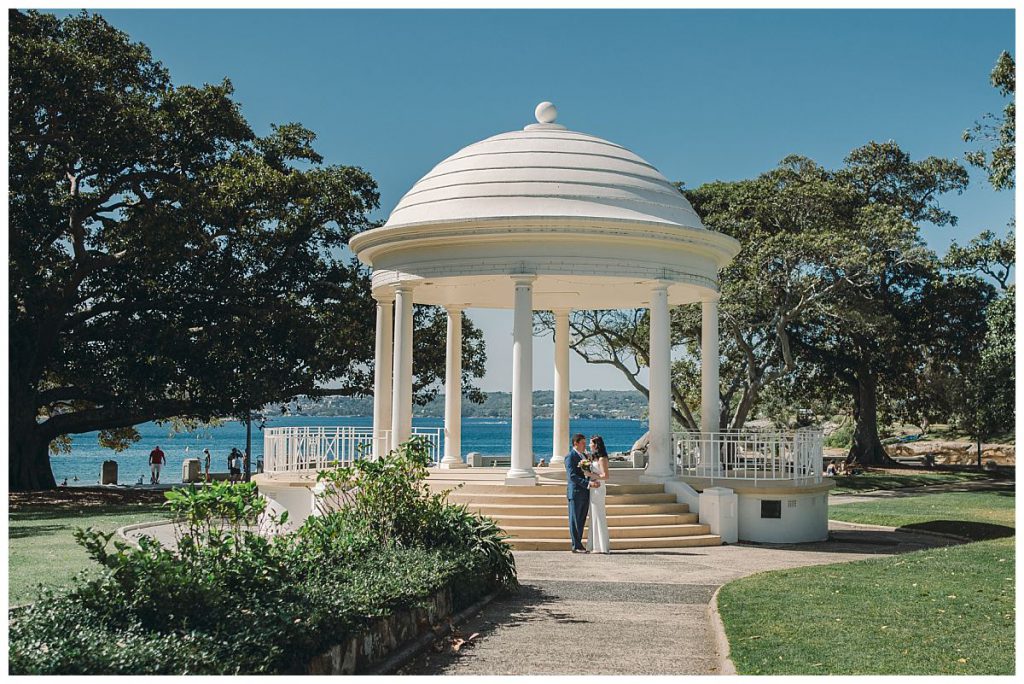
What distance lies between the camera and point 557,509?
2020cm

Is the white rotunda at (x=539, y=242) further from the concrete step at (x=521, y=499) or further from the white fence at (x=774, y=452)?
the white fence at (x=774, y=452)

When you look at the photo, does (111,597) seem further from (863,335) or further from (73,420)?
(863,335)

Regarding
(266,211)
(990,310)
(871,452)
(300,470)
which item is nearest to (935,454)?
(871,452)

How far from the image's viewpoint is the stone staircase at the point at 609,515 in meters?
19.3

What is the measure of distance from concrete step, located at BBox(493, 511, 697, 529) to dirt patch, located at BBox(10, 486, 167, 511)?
14052mm

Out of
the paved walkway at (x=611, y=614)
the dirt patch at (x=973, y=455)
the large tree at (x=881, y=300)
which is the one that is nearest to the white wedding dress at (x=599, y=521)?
the paved walkway at (x=611, y=614)

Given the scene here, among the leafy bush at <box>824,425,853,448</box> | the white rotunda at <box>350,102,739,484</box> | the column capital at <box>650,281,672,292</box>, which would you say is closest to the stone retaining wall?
the white rotunda at <box>350,102,739,484</box>

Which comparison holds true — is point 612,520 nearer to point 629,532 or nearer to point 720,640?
point 629,532

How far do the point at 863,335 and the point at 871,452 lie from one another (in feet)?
27.9

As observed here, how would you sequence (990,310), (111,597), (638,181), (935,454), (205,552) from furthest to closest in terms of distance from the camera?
(935,454) < (990,310) < (638,181) < (205,552) < (111,597)

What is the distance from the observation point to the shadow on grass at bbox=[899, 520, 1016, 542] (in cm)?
2242

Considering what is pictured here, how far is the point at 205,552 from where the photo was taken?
9359 millimetres

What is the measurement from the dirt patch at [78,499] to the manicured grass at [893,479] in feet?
80.5

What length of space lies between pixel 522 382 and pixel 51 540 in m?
9.76
